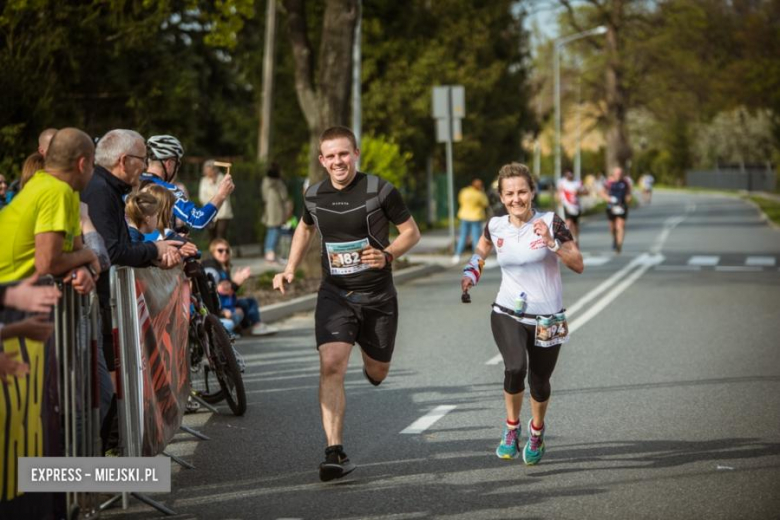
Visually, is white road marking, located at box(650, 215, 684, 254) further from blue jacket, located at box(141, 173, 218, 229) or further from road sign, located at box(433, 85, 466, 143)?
blue jacket, located at box(141, 173, 218, 229)

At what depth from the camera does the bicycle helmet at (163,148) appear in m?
8.27

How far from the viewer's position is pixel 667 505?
6137 millimetres

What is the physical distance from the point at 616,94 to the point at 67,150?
62.7 m

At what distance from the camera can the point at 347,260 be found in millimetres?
7023

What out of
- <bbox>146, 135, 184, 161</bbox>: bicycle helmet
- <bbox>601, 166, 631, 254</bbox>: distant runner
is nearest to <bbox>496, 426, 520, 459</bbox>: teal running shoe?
<bbox>146, 135, 184, 161</bbox>: bicycle helmet

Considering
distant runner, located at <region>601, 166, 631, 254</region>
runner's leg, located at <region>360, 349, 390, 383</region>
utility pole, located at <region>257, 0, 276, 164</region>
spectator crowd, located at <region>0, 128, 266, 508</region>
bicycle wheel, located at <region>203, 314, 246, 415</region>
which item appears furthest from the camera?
utility pole, located at <region>257, 0, 276, 164</region>

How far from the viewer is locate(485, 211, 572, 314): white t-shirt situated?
714cm

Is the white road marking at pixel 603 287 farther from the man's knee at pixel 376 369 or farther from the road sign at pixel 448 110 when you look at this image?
the man's knee at pixel 376 369

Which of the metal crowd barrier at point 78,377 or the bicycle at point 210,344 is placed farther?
the bicycle at point 210,344

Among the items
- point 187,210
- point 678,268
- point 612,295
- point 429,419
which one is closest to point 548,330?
point 429,419

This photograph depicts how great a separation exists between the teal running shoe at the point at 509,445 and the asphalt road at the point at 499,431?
0.05m

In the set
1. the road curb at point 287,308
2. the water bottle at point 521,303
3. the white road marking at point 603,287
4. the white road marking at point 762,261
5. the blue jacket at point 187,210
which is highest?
the blue jacket at point 187,210

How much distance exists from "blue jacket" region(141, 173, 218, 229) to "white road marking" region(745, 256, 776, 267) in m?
17.3

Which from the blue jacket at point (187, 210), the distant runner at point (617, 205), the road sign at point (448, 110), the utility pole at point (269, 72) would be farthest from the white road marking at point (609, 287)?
the utility pole at point (269, 72)
